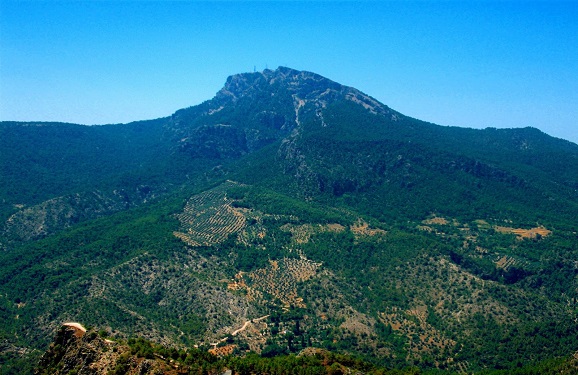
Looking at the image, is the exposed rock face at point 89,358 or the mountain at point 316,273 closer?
the exposed rock face at point 89,358

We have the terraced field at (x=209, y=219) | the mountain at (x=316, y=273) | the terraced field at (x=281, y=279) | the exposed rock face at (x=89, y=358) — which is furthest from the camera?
the terraced field at (x=209, y=219)

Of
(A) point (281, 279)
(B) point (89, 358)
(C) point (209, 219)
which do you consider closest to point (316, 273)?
(A) point (281, 279)

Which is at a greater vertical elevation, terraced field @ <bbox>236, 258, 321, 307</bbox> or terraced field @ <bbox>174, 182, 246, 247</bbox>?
terraced field @ <bbox>174, 182, 246, 247</bbox>

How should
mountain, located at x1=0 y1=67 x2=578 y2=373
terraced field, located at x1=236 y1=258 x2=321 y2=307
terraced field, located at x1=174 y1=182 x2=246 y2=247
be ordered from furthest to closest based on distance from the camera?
terraced field, located at x1=174 y1=182 x2=246 y2=247
terraced field, located at x1=236 y1=258 x2=321 y2=307
mountain, located at x1=0 y1=67 x2=578 y2=373

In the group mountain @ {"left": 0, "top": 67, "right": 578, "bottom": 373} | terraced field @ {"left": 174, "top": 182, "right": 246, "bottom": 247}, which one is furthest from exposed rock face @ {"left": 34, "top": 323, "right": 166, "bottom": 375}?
terraced field @ {"left": 174, "top": 182, "right": 246, "bottom": 247}

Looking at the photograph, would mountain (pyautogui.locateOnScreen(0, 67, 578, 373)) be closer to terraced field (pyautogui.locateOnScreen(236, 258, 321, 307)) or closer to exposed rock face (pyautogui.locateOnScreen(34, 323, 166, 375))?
terraced field (pyautogui.locateOnScreen(236, 258, 321, 307))

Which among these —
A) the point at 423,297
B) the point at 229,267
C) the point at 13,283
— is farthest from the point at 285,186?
the point at 13,283

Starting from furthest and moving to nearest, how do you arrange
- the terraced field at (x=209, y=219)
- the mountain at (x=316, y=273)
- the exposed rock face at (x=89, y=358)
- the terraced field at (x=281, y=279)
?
the terraced field at (x=209, y=219) < the terraced field at (x=281, y=279) < the mountain at (x=316, y=273) < the exposed rock face at (x=89, y=358)

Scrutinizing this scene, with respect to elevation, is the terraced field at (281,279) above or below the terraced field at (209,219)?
below

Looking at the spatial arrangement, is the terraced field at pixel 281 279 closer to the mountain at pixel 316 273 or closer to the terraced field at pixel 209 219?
the mountain at pixel 316 273

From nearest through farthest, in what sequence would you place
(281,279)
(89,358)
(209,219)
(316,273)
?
(89,358) < (281,279) < (316,273) < (209,219)

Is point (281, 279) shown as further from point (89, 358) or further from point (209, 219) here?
point (89, 358)

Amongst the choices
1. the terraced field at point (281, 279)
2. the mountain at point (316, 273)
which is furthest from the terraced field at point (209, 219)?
the terraced field at point (281, 279)

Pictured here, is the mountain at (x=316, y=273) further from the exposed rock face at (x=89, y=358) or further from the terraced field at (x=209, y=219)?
the exposed rock face at (x=89, y=358)
